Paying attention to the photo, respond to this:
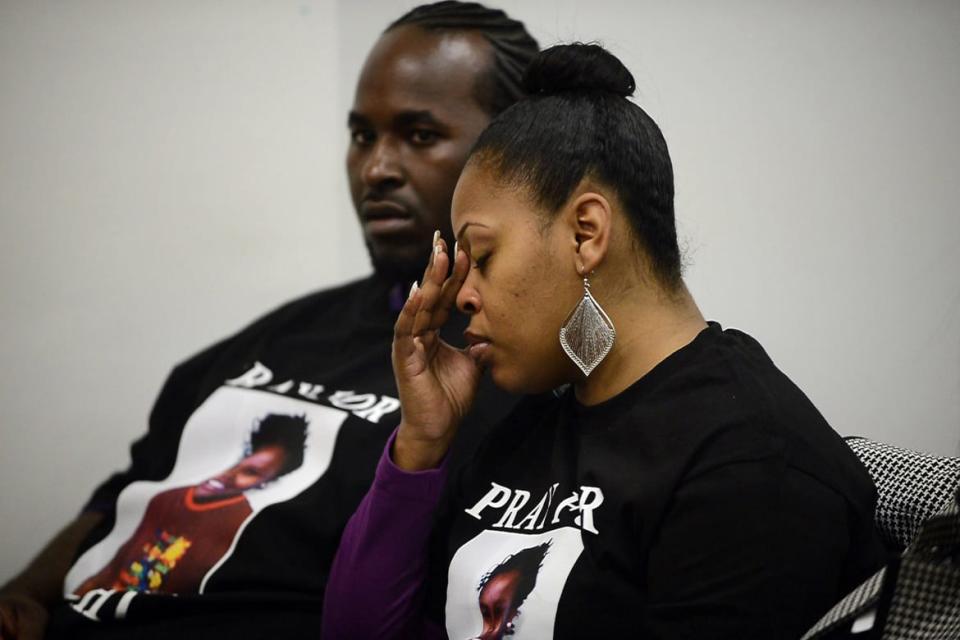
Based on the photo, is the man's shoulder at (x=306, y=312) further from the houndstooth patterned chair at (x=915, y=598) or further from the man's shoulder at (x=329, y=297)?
the houndstooth patterned chair at (x=915, y=598)

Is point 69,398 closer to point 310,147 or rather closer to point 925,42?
point 310,147

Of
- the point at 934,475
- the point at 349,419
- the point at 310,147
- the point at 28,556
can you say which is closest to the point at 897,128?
the point at 934,475

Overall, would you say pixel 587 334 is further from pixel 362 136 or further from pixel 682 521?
pixel 362 136

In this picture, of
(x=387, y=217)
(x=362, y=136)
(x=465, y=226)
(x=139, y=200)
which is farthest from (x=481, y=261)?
(x=139, y=200)

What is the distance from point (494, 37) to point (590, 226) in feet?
2.05

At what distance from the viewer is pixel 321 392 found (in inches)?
61.1

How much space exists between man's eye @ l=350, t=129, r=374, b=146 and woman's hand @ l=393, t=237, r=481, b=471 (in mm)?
422

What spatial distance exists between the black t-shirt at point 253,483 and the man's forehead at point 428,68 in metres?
0.32

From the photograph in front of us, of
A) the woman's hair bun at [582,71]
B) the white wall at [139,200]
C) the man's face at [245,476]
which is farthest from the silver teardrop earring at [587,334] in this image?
the white wall at [139,200]

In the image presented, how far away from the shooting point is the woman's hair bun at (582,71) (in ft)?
3.59

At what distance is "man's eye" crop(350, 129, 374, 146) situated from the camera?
158cm

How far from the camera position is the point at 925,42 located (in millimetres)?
1240

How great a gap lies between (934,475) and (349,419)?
0.79 meters

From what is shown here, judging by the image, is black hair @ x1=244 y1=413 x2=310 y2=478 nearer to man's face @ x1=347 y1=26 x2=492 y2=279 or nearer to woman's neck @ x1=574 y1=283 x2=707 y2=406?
man's face @ x1=347 y1=26 x2=492 y2=279
